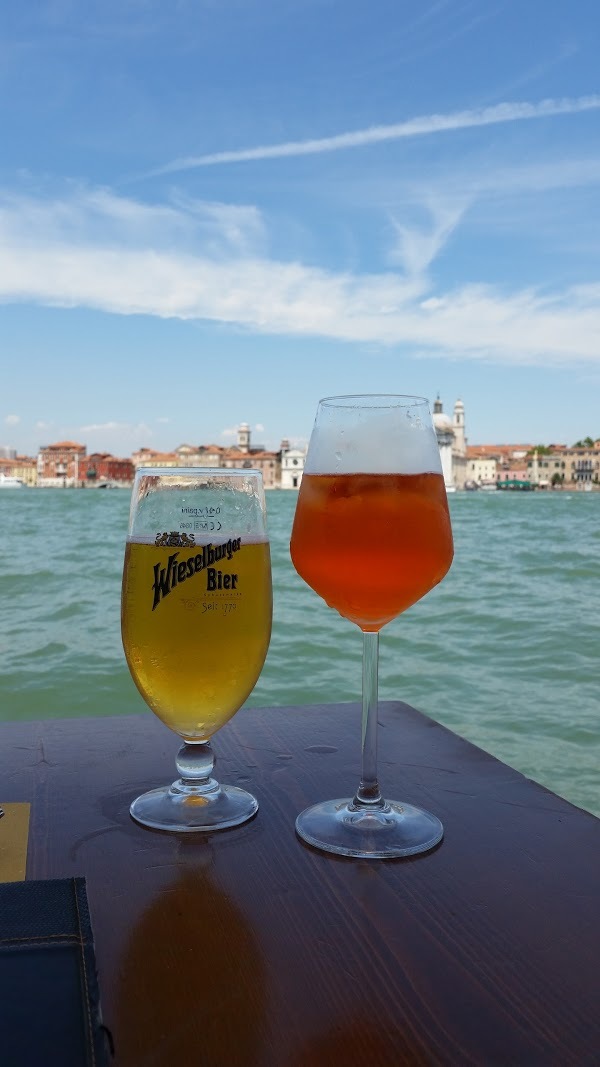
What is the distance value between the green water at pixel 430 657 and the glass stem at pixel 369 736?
3.86 meters

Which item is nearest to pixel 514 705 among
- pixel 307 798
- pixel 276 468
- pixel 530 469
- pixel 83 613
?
pixel 83 613

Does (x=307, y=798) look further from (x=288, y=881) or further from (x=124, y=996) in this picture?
(x=124, y=996)

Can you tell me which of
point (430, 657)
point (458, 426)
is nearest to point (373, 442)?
point (430, 657)

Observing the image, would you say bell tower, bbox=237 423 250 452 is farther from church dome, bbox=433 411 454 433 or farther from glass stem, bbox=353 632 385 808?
glass stem, bbox=353 632 385 808

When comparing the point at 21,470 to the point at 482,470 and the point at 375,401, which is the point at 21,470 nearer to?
the point at 482,470

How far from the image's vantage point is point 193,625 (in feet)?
2.28

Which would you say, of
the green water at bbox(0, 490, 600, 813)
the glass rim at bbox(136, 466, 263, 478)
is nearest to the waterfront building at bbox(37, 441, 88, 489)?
the green water at bbox(0, 490, 600, 813)

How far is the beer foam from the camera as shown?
72 centimetres

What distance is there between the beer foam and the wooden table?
0.26 m

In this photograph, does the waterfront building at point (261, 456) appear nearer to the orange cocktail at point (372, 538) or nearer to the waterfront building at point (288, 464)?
the waterfront building at point (288, 464)

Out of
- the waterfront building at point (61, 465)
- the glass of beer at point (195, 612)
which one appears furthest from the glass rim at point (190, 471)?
the waterfront building at point (61, 465)

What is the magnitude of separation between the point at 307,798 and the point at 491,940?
254 mm

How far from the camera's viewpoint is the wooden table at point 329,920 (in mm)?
408

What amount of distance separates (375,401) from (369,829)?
32cm
